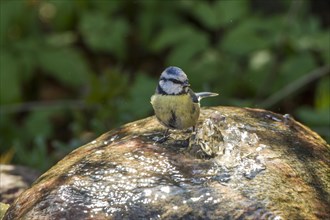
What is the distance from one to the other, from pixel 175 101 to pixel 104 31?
391cm

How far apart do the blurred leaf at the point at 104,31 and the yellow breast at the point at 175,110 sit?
12.4ft

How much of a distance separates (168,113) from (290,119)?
2.26ft

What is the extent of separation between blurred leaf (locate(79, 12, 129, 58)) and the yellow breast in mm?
3787

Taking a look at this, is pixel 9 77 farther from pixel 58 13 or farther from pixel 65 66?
pixel 58 13

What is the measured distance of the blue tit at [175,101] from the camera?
3400 mm

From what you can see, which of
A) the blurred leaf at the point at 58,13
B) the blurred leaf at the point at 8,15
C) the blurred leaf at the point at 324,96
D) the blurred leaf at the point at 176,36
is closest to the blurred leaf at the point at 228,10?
the blurred leaf at the point at 176,36

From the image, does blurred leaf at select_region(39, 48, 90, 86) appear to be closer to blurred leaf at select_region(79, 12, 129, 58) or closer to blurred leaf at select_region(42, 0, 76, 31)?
blurred leaf at select_region(79, 12, 129, 58)

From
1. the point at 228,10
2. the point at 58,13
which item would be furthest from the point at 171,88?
the point at 58,13

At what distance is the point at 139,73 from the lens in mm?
6590

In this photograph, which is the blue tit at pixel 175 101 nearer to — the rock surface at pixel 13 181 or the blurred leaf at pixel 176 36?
the rock surface at pixel 13 181

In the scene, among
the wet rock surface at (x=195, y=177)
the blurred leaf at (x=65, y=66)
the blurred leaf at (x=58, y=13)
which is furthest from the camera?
the blurred leaf at (x=58, y=13)

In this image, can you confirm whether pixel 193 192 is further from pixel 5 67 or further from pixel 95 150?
pixel 5 67

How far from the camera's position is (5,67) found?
656 centimetres

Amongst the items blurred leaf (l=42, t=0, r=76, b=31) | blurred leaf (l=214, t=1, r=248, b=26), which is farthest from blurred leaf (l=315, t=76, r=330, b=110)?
blurred leaf (l=42, t=0, r=76, b=31)
